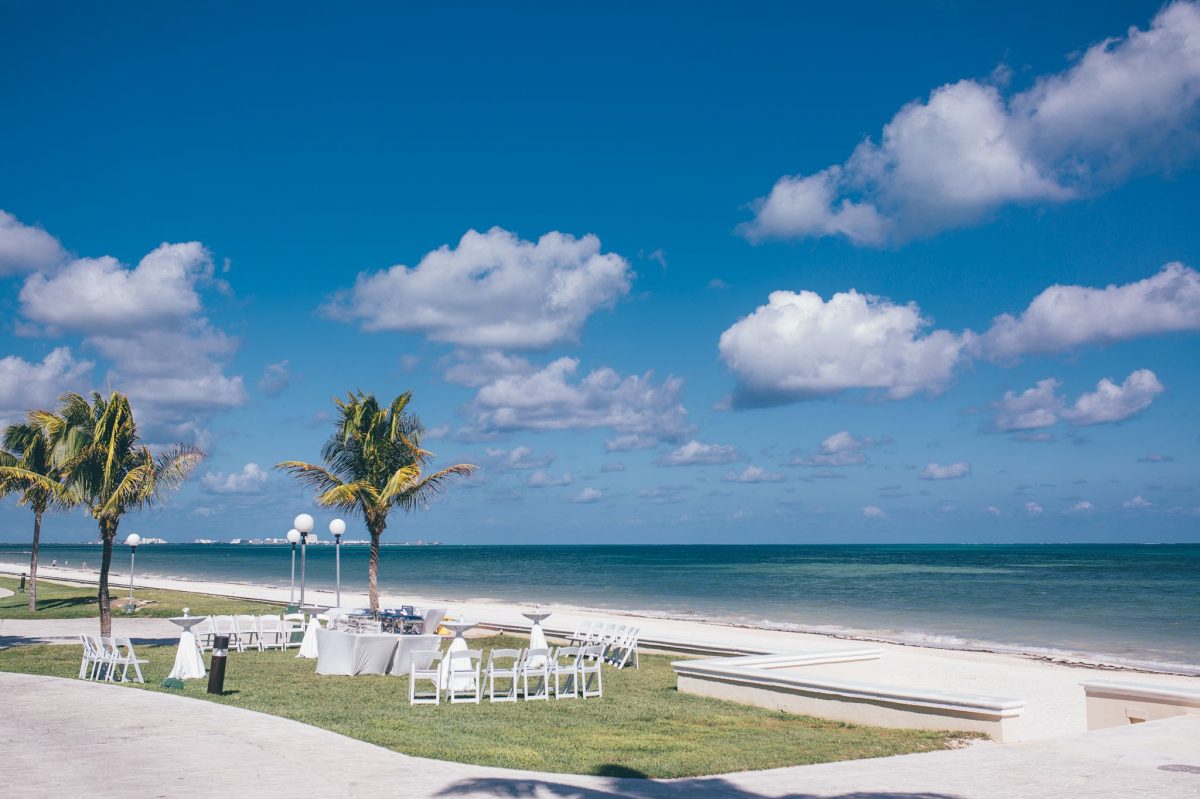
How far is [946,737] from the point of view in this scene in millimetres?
9500

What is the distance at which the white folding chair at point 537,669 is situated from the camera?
12.4 metres

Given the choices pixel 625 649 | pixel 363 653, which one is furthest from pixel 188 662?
pixel 625 649

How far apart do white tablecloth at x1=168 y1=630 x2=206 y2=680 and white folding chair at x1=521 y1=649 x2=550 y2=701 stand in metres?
4.81

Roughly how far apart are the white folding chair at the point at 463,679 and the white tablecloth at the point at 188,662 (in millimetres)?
3844

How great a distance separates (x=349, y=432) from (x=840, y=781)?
16422 millimetres

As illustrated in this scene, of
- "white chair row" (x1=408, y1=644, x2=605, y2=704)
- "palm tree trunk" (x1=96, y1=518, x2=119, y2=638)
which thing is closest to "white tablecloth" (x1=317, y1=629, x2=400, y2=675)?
"white chair row" (x1=408, y1=644, x2=605, y2=704)

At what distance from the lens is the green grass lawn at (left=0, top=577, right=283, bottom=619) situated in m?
26.5

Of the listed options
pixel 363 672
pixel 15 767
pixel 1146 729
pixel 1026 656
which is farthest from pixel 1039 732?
pixel 1026 656

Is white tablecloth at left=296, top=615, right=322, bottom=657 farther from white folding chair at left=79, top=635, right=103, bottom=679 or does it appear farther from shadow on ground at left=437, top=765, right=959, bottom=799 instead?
shadow on ground at left=437, top=765, right=959, bottom=799

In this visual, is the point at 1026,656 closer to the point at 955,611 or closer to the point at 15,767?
Result: the point at 955,611

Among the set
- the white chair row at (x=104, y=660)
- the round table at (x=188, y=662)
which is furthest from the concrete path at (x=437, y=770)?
the round table at (x=188, y=662)

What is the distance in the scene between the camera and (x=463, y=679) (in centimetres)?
1209

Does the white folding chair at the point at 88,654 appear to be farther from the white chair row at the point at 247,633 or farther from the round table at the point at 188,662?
the white chair row at the point at 247,633

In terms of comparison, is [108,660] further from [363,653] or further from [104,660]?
[363,653]
